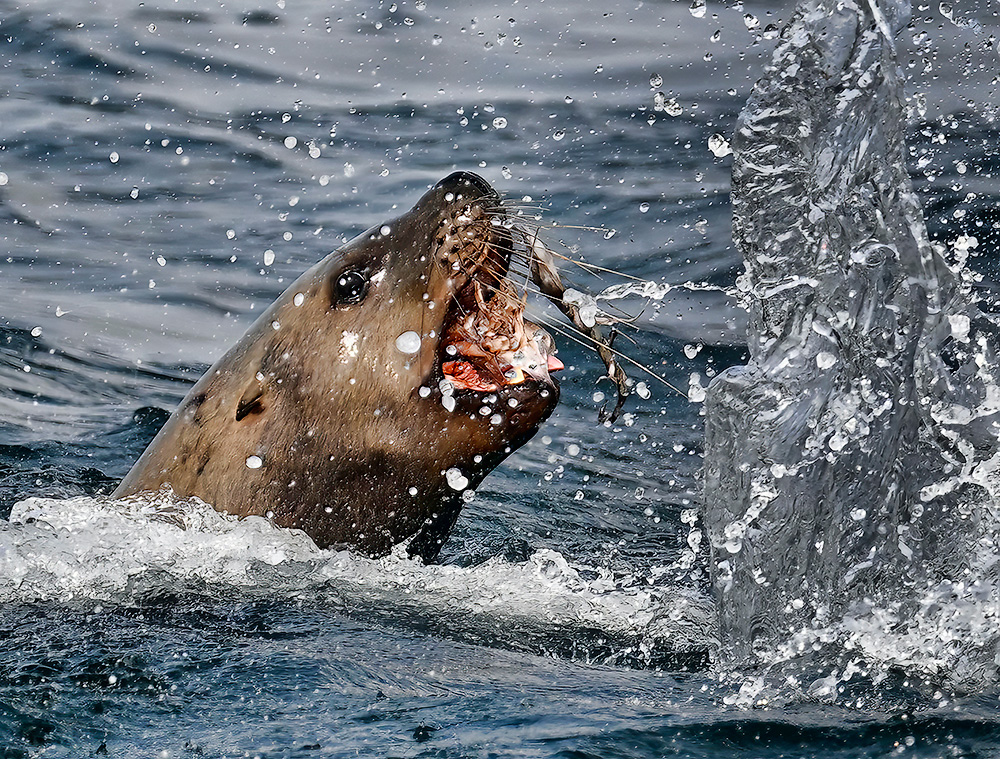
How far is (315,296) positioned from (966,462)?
1.89 meters

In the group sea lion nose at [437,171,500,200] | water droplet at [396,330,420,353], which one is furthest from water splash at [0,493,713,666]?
sea lion nose at [437,171,500,200]

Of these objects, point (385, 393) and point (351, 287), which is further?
point (351, 287)

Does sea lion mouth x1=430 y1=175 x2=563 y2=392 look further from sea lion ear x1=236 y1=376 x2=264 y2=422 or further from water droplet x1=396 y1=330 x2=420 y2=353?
sea lion ear x1=236 y1=376 x2=264 y2=422

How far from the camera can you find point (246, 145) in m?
11.4

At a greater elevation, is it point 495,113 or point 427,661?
point 495,113

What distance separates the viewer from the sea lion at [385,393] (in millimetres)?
3744

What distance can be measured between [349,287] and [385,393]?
36 cm

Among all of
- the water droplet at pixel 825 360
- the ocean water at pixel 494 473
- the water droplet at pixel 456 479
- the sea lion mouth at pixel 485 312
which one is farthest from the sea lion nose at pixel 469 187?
the water droplet at pixel 825 360

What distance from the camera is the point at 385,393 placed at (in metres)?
3.81

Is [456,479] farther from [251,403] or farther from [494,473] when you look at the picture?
[494,473]

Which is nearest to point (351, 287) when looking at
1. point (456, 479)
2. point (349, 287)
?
point (349, 287)

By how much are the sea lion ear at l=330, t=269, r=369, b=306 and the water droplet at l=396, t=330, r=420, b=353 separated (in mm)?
205

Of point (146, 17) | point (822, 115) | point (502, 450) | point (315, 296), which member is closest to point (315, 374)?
point (315, 296)

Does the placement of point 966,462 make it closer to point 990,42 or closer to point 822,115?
point 822,115
